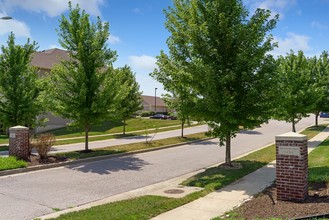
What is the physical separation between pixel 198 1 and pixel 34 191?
8951mm

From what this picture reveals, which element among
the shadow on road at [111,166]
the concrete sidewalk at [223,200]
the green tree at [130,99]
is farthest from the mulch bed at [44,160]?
the green tree at [130,99]

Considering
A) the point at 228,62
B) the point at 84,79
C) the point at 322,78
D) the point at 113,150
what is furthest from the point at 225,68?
the point at 322,78

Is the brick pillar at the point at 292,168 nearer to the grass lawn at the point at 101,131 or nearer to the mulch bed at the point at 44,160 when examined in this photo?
the mulch bed at the point at 44,160

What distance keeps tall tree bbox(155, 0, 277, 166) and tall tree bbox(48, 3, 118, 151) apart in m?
5.82

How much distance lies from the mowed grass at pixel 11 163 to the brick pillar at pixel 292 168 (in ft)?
32.2

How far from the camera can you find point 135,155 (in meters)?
18.5

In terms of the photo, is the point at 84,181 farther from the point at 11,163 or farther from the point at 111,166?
the point at 11,163

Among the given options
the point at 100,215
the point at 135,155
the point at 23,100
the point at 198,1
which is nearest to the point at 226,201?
A: the point at 100,215

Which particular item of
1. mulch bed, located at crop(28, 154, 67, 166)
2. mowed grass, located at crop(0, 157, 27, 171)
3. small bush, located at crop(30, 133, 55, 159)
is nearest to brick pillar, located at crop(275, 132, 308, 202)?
mowed grass, located at crop(0, 157, 27, 171)

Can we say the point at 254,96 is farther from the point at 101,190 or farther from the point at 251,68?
the point at 101,190

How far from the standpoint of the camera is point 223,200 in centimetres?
877

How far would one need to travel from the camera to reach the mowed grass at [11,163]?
12913 millimetres

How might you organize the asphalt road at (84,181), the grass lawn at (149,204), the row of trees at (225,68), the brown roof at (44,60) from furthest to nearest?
the brown roof at (44,60) → the row of trees at (225,68) → the asphalt road at (84,181) → the grass lawn at (149,204)

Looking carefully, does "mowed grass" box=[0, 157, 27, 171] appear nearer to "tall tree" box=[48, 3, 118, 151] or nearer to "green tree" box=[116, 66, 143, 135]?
"tall tree" box=[48, 3, 118, 151]
